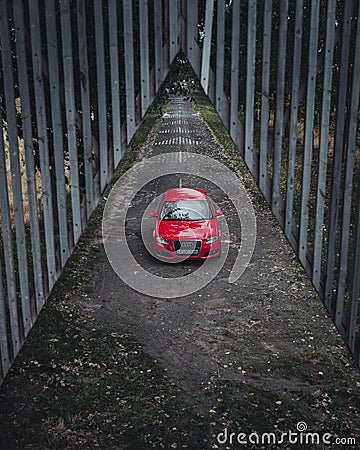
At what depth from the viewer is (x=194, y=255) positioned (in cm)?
1060

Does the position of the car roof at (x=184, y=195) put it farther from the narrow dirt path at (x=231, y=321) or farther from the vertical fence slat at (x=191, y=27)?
the vertical fence slat at (x=191, y=27)

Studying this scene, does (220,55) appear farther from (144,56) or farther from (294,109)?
(294,109)

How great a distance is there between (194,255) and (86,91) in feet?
22.5

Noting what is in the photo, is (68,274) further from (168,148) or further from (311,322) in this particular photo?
(168,148)

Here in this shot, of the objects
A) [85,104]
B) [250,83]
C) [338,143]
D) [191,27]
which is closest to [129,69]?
[85,104]

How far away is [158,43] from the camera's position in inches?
154

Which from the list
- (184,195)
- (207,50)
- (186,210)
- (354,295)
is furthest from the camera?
(184,195)

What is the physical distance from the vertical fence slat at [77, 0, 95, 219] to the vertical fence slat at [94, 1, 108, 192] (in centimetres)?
8

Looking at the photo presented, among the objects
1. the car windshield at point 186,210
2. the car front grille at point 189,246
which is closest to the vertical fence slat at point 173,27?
the car front grille at point 189,246

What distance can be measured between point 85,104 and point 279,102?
4.87ft

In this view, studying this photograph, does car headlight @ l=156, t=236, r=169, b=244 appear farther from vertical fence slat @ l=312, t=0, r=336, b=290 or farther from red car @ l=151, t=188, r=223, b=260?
vertical fence slat @ l=312, t=0, r=336, b=290

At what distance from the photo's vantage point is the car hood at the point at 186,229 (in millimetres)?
10617

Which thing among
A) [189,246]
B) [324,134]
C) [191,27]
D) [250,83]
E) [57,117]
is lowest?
[189,246]

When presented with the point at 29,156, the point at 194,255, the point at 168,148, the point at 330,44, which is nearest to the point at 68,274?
the point at 194,255
